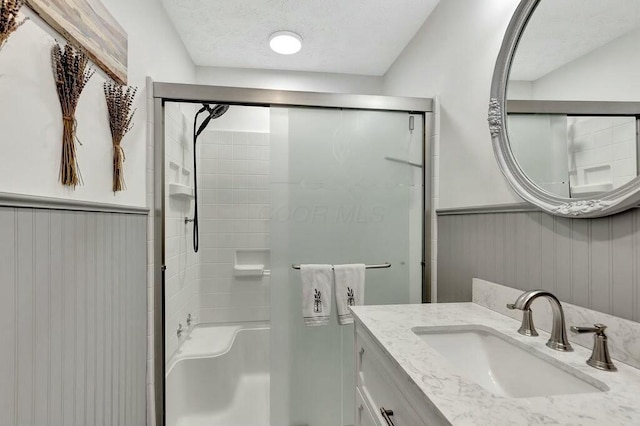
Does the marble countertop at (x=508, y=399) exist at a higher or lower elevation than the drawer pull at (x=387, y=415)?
higher

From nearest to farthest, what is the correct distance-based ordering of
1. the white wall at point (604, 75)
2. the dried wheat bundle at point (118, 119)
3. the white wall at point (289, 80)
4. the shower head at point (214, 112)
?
the white wall at point (604, 75) → the dried wheat bundle at point (118, 119) → the shower head at point (214, 112) → the white wall at point (289, 80)

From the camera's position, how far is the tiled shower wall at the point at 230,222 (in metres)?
2.67

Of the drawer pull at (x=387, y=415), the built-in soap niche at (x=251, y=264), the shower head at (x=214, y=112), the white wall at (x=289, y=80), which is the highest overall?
the white wall at (x=289, y=80)

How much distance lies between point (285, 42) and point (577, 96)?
1.78 meters

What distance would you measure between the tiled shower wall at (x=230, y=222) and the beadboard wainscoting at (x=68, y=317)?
124cm

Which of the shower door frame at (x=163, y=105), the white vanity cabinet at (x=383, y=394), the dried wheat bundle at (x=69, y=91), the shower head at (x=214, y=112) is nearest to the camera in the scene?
the white vanity cabinet at (x=383, y=394)

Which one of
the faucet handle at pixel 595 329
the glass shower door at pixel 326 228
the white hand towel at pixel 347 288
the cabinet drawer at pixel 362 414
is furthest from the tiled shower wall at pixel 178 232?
the faucet handle at pixel 595 329

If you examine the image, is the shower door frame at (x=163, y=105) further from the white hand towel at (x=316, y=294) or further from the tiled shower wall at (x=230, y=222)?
the tiled shower wall at (x=230, y=222)

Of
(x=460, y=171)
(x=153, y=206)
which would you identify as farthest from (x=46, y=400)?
(x=460, y=171)

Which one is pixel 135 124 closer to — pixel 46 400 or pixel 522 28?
pixel 46 400

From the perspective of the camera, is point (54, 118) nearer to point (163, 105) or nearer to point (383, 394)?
point (163, 105)

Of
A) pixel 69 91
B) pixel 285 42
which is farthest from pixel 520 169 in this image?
pixel 285 42

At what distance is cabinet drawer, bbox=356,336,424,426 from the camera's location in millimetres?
752

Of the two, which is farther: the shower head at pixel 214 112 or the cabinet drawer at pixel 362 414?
the shower head at pixel 214 112
